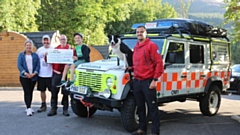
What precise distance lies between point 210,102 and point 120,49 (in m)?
3.72

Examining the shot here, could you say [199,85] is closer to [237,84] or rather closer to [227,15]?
[227,15]

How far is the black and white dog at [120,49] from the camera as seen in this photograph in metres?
6.33

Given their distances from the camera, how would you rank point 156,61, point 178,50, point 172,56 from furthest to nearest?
point 178,50 → point 172,56 → point 156,61

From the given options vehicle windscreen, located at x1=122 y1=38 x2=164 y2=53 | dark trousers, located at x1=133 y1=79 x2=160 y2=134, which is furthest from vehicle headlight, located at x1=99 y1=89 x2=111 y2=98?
vehicle windscreen, located at x1=122 y1=38 x2=164 y2=53

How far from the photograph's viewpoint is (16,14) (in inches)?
837

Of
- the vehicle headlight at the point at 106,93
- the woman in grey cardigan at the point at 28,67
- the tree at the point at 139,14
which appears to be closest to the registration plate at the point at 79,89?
the vehicle headlight at the point at 106,93

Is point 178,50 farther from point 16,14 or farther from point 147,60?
point 16,14

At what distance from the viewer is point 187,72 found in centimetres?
765

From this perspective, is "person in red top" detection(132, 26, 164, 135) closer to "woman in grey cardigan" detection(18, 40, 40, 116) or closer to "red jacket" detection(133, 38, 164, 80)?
"red jacket" detection(133, 38, 164, 80)

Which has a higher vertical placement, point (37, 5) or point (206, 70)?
point (37, 5)

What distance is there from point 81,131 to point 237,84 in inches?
460

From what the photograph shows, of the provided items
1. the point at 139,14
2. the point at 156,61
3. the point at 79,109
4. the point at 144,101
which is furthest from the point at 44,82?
the point at 139,14

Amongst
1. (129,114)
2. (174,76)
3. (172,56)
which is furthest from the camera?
(174,76)

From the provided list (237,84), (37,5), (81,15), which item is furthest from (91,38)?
(237,84)
